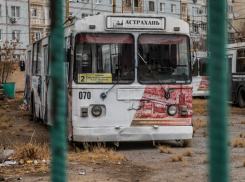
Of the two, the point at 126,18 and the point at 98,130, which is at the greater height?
the point at 126,18

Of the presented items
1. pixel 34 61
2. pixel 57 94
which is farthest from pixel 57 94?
pixel 34 61

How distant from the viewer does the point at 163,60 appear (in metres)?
9.68

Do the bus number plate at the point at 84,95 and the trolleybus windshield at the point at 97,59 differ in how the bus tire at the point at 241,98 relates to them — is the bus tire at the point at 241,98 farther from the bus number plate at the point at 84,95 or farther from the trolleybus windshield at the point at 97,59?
the bus number plate at the point at 84,95

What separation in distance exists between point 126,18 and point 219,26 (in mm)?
8547

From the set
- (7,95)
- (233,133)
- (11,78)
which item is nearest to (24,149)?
(233,133)

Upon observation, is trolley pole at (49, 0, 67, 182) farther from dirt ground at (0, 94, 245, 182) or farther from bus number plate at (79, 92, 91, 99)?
bus number plate at (79, 92, 91, 99)

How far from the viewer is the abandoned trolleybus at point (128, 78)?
941cm

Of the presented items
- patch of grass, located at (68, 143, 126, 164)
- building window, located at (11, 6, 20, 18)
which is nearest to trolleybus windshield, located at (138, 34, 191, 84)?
patch of grass, located at (68, 143, 126, 164)

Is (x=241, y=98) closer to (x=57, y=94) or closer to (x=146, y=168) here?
(x=146, y=168)

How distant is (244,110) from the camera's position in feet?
72.7

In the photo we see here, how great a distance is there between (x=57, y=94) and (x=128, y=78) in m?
8.21

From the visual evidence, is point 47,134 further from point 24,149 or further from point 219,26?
point 219,26

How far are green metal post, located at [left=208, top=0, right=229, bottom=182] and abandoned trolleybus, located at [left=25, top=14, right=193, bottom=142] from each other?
8.19 meters

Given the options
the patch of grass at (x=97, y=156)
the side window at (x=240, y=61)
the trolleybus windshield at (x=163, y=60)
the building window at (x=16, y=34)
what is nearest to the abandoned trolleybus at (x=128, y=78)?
the trolleybus windshield at (x=163, y=60)
